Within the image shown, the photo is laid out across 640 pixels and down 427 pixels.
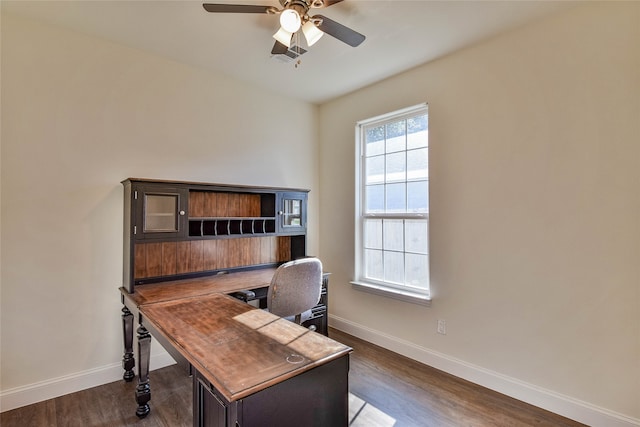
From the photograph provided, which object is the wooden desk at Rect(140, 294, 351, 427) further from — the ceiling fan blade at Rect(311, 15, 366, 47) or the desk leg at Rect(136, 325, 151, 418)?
the ceiling fan blade at Rect(311, 15, 366, 47)

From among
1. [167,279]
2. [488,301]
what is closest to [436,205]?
[488,301]

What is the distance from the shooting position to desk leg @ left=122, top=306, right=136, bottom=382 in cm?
239

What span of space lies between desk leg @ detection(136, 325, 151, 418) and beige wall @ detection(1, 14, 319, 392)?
2.15 ft

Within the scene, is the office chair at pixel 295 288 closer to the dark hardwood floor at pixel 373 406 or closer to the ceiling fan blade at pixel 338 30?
the dark hardwood floor at pixel 373 406

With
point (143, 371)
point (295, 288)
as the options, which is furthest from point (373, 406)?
point (143, 371)

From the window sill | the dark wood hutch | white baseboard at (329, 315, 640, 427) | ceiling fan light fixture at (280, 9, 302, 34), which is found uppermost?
ceiling fan light fixture at (280, 9, 302, 34)

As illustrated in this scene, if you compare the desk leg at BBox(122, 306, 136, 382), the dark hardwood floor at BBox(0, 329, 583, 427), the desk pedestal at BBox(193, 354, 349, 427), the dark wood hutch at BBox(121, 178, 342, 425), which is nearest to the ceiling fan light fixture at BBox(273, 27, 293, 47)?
the dark wood hutch at BBox(121, 178, 342, 425)

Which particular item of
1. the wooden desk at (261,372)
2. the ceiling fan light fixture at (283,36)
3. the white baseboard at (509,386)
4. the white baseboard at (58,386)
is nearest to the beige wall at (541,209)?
the white baseboard at (509,386)

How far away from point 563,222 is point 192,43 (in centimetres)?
305

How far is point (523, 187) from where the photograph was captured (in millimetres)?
2270

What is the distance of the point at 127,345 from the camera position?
243 cm

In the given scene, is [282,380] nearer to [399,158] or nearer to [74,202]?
[74,202]

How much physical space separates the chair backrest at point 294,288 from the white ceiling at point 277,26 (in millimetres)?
1758

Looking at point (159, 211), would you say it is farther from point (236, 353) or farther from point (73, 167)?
point (236, 353)
